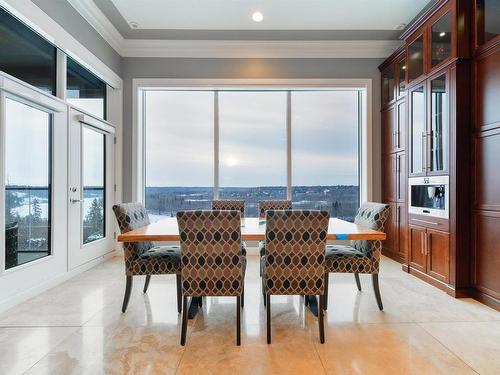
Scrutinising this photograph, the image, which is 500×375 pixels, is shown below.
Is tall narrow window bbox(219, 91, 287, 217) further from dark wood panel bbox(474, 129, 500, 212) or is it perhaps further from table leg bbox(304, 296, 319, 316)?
dark wood panel bbox(474, 129, 500, 212)

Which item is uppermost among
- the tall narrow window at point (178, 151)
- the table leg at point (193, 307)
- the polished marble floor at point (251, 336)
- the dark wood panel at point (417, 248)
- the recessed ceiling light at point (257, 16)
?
the recessed ceiling light at point (257, 16)

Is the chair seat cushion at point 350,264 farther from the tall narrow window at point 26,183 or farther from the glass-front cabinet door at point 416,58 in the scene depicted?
the tall narrow window at point 26,183

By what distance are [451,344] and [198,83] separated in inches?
163

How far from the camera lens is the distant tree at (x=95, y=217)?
3895 mm

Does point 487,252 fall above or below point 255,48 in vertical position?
below

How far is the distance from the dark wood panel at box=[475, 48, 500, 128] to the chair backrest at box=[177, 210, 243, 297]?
2.36 metres

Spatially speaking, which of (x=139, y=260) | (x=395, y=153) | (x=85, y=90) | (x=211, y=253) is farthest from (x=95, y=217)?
(x=395, y=153)

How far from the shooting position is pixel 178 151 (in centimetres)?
481

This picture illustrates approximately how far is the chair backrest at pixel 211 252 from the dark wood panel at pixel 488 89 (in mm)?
2362

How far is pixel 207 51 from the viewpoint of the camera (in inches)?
174

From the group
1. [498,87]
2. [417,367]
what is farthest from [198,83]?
[417,367]

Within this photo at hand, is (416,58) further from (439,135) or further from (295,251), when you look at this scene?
(295,251)

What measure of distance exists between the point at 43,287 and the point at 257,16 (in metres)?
3.83

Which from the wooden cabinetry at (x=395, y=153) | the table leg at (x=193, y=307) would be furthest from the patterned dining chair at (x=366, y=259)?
the wooden cabinetry at (x=395, y=153)
